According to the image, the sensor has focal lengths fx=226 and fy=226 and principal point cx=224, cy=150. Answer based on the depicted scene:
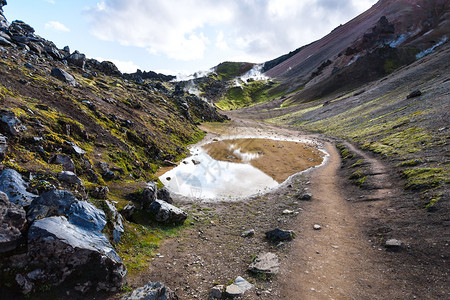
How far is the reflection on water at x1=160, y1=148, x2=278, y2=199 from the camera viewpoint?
3300 centimetres

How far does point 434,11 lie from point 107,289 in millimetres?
293426

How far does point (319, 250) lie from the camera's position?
683 inches

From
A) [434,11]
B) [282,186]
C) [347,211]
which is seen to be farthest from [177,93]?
[434,11]

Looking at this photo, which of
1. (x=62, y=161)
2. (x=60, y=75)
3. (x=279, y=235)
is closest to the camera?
(x=62, y=161)

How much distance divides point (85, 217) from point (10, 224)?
323 centimetres

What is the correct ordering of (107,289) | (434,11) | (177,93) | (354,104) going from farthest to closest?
1. (434,11)
2. (177,93)
3. (354,104)
4. (107,289)

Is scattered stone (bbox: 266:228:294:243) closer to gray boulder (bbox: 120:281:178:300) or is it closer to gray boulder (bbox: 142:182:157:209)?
gray boulder (bbox: 120:281:178:300)

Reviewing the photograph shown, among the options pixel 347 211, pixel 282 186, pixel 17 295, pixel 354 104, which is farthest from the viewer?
pixel 354 104

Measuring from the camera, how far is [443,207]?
18281mm

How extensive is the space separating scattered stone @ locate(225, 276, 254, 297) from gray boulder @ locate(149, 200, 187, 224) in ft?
29.6

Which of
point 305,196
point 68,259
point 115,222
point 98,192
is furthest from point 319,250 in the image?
point 98,192

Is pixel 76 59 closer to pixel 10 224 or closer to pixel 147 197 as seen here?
pixel 147 197

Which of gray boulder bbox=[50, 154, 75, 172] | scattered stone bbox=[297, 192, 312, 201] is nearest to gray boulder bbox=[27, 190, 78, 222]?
gray boulder bbox=[50, 154, 75, 172]

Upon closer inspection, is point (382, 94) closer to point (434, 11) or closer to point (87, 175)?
point (87, 175)
